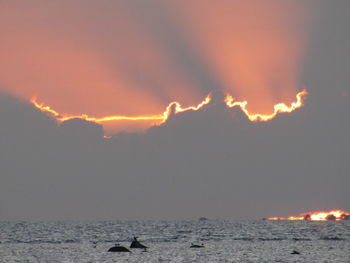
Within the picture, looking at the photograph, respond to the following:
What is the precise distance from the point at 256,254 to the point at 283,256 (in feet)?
17.2

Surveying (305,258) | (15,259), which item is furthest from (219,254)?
(15,259)

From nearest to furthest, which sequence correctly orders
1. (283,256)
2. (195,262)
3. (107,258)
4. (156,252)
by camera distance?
(195,262), (107,258), (283,256), (156,252)

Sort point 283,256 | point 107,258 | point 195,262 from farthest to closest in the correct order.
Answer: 1. point 283,256
2. point 107,258
3. point 195,262

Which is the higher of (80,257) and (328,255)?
(328,255)

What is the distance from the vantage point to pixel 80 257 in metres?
94.8

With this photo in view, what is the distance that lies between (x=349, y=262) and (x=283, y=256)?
1309 centimetres

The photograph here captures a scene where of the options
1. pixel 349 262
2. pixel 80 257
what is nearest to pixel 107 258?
pixel 80 257

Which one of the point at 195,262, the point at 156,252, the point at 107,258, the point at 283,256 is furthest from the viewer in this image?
the point at 156,252

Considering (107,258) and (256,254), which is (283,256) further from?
(107,258)

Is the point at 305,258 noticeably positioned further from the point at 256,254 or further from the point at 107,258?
the point at 107,258

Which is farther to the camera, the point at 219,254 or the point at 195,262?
the point at 219,254

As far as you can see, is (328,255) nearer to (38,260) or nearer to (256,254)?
(256,254)

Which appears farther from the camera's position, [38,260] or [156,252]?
[156,252]

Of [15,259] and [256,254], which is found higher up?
[256,254]
